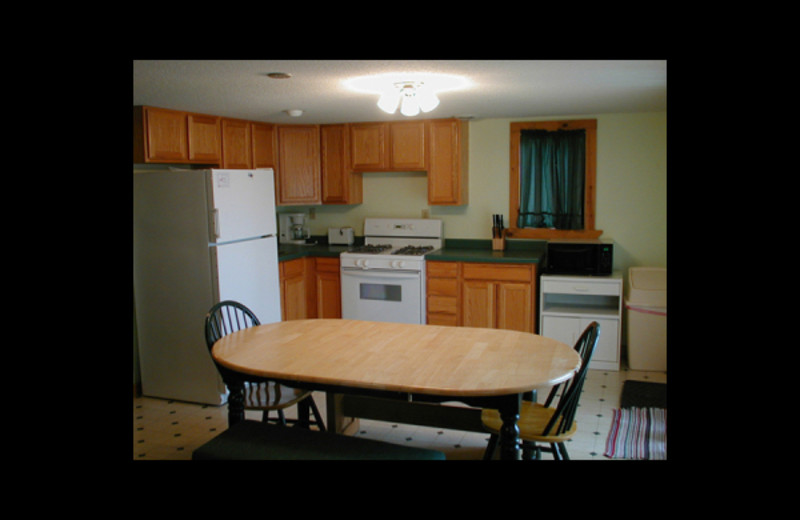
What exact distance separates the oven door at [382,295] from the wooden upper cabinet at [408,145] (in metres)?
0.95

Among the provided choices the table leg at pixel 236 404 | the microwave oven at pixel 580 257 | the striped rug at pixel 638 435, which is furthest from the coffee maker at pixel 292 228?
the striped rug at pixel 638 435

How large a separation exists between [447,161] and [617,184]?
139cm

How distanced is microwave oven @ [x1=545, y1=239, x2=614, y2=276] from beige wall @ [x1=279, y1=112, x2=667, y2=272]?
0.40 m

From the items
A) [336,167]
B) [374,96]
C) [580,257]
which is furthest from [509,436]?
[336,167]

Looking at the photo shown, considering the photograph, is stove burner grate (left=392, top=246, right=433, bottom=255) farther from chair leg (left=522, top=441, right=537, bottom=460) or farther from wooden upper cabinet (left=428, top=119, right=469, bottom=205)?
chair leg (left=522, top=441, right=537, bottom=460)

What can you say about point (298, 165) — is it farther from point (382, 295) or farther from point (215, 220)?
point (215, 220)

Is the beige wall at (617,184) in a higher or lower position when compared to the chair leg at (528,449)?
higher

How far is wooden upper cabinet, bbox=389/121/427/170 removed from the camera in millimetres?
5070

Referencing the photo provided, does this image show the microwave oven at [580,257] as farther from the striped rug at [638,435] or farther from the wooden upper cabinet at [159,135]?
the wooden upper cabinet at [159,135]

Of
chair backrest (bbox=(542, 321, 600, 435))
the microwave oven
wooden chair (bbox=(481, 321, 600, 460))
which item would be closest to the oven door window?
the microwave oven

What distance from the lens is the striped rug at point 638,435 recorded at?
121 inches

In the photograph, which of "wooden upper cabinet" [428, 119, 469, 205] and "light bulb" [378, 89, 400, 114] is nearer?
"light bulb" [378, 89, 400, 114]

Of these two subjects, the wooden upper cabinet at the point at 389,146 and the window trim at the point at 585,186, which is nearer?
the window trim at the point at 585,186

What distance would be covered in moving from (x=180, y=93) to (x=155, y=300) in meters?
1.42
